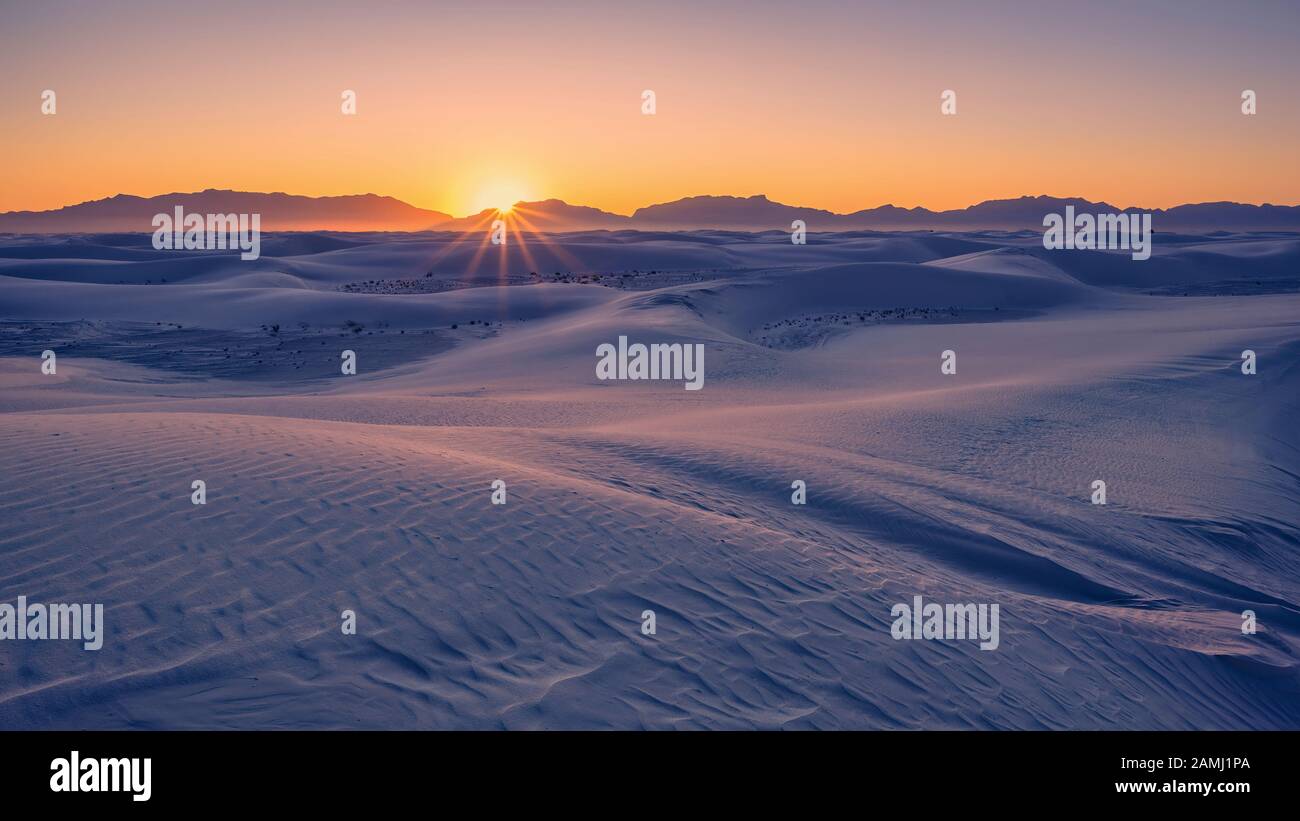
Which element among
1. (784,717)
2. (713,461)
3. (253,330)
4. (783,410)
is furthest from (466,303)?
(784,717)

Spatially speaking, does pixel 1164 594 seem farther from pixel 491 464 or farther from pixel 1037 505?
pixel 491 464

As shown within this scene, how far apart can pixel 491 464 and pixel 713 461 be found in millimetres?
2751

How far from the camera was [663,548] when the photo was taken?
269 inches

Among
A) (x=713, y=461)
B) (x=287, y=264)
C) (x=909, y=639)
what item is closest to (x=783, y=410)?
(x=713, y=461)

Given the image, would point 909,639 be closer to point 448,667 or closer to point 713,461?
point 448,667

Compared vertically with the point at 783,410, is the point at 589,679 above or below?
below

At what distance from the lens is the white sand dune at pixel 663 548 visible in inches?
185

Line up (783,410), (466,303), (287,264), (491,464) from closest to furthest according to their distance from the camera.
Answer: (491,464)
(783,410)
(466,303)
(287,264)

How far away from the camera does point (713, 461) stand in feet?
33.0

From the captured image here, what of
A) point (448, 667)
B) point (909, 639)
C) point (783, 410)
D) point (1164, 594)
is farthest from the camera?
point (783, 410)

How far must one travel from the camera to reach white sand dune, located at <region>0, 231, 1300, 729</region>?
4695 mm

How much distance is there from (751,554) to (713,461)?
3.09 metres
